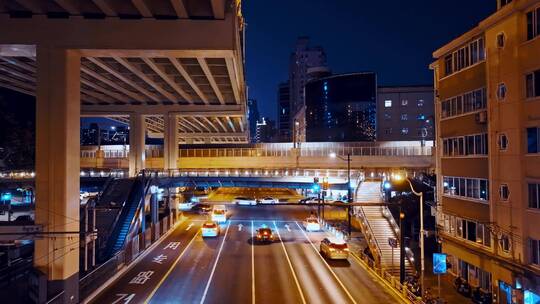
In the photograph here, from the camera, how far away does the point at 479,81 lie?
85.8 ft

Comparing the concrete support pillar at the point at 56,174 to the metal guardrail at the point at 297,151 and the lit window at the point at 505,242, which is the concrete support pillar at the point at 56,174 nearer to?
the lit window at the point at 505,242

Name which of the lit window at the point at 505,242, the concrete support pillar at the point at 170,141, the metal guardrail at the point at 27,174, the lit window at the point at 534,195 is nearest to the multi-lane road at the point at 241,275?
the lit window at the point at 505,242

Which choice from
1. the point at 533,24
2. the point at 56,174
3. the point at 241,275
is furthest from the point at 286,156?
the point at 533,24

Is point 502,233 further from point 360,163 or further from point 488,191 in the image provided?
point 360,163

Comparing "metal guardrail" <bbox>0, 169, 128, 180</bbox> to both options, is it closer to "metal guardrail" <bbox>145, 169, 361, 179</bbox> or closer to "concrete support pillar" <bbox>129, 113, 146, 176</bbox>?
"concrete support pillar" <bbox>129, 113, 146, 176</bbox>

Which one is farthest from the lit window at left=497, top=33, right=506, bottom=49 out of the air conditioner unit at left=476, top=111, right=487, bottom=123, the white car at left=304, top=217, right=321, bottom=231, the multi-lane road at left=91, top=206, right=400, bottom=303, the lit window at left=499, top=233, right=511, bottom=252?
the white car at left=304, top=217, right=321, bottom=231

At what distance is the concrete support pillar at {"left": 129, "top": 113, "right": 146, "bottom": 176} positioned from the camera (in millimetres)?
54344

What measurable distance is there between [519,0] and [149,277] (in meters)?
25.1

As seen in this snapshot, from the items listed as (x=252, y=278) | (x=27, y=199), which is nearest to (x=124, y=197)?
(x=252, y=278)

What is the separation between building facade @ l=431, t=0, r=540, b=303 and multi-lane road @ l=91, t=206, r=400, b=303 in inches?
235

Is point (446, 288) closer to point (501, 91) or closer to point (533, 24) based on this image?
point (501, 91)

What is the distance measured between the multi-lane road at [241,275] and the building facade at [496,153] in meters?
5.97

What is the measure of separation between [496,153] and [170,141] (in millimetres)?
42129

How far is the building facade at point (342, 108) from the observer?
354ft
